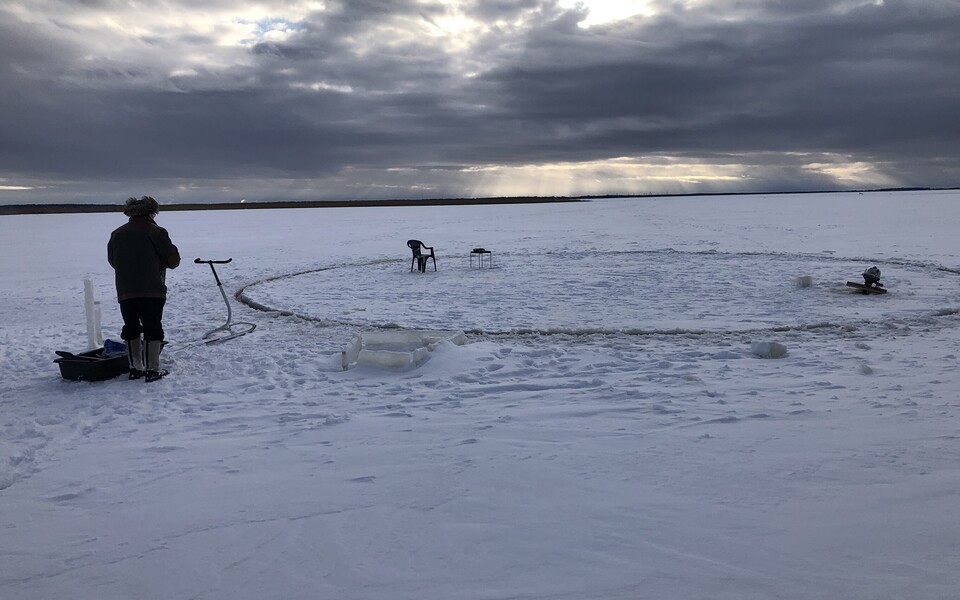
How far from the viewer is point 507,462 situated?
3.92 meters

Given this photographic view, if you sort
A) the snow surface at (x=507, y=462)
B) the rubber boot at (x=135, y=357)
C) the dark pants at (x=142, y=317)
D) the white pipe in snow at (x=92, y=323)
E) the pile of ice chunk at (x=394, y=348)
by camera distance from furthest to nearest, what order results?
the white pipe in snow at (x=92, y=323) → the pile of ice chunk at (x=394, y=348) → the rubber boot at (x=135, y=357) → the dark pants at (x=142, y=317) → the snow surface at (x=507, y=462)

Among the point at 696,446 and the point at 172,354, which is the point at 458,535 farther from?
the point at 172,354

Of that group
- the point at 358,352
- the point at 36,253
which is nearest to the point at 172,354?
the point at 358,352

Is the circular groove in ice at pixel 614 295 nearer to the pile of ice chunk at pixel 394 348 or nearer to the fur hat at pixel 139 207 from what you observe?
the pile of ice chunk at pixel 394 348

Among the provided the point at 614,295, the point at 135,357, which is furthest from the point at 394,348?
the point at 614,295

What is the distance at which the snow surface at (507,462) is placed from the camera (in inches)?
111

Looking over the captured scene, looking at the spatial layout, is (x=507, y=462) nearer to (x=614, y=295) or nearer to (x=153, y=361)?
(x=153, y=361)

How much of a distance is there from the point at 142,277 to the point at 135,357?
0.70 m

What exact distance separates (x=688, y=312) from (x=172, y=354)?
5.78 meters

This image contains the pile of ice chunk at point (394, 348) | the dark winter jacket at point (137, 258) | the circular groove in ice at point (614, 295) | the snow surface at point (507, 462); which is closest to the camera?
the snow surface at point (507, 462)

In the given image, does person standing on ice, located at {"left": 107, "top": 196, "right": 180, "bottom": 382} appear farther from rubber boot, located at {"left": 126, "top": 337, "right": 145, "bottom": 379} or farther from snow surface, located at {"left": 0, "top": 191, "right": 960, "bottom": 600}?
snow surface, located at {"left": 0, "top": 191, "right": 960, "bottom": 600}

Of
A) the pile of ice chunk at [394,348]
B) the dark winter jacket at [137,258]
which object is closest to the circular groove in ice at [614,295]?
the pile of ice chunk at [394,348]

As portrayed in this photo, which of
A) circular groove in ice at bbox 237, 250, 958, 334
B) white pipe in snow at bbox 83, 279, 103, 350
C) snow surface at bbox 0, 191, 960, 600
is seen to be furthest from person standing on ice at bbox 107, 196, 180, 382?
circular groove in ice at bbox 237, 250, 958, 334

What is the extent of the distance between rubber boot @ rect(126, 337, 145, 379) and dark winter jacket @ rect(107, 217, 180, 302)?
0.39 m
